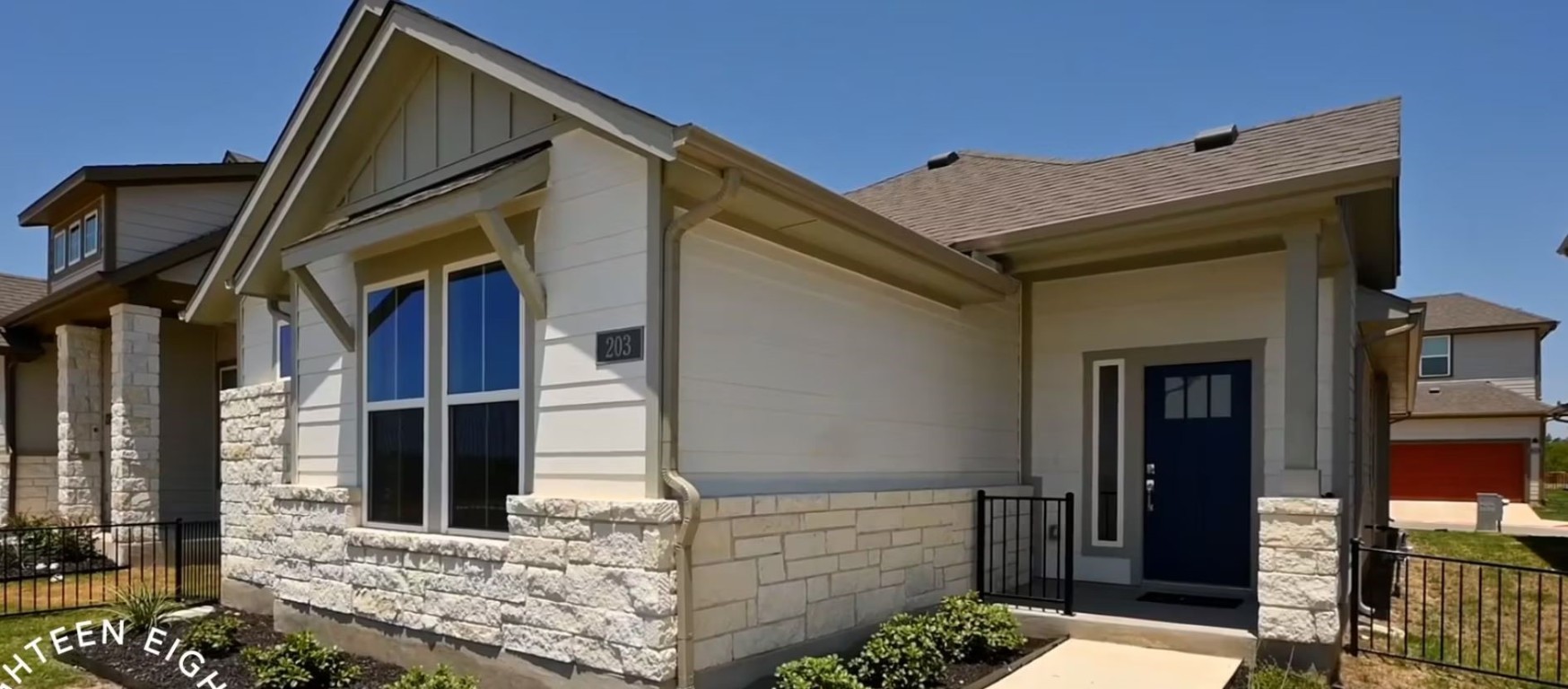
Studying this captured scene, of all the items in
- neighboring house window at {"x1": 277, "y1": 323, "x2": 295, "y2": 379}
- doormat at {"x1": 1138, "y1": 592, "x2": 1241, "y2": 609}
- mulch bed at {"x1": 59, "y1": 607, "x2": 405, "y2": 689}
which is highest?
neighboring house window at {"x1": 277, "y1": 323, "x2": 295, "y2": 379}

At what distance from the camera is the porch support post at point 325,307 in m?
6.56

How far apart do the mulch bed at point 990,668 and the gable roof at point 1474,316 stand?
85.0ft

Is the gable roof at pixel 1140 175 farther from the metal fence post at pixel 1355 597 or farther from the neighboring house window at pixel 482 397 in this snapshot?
the neighboring house window at pixel 482 397

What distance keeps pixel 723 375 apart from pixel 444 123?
9.55ft

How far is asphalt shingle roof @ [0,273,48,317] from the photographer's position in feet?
49.5

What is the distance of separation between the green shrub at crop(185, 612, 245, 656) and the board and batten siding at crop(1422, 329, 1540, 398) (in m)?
30.9

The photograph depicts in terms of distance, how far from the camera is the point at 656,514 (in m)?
4.50

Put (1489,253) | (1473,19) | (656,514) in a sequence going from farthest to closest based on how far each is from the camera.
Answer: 1. (1489,253)
2. (1473,19)
3. (656,514)

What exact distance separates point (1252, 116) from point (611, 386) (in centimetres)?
679

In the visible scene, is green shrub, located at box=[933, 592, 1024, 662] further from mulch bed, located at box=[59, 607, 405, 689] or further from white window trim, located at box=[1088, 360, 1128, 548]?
mulch bed, located at box=[59, 607, 405, 689]

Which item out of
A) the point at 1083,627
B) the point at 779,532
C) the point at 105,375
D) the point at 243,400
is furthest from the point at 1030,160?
the point at 105,375

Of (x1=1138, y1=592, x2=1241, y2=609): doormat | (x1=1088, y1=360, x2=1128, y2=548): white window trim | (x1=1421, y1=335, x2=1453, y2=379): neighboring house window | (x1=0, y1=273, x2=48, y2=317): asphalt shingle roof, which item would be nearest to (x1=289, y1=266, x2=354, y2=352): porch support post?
(x1=1088, y1=360, x2=1128, y2=548): white window trim

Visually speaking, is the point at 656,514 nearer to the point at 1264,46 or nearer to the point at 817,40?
the point at 817,40

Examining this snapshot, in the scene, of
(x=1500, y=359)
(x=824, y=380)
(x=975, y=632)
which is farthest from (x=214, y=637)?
(x=1500, y=359)
